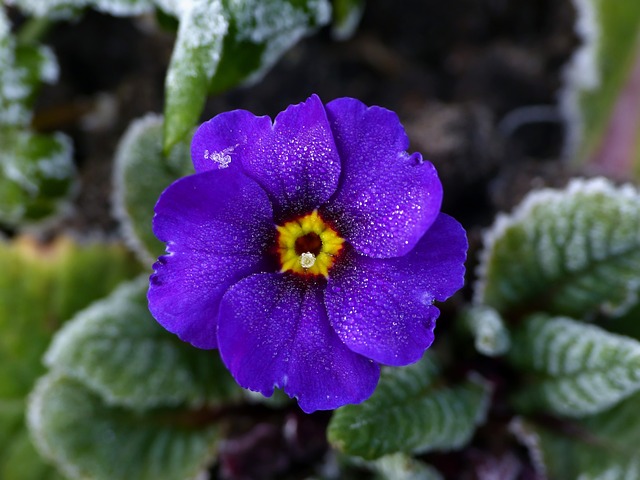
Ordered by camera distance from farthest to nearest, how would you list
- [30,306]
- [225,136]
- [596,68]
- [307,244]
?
Answer: 1. [596,68]
2. [30,306]
3. [307,244]
4. [225,136]

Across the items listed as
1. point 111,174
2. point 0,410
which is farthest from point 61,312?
point 111,174

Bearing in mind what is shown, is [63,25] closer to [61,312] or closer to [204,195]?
[61,312]

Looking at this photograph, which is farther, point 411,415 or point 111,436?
point 111,436

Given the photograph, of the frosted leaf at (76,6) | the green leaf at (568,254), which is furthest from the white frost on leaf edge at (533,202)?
the frosted leaf at (76,6)

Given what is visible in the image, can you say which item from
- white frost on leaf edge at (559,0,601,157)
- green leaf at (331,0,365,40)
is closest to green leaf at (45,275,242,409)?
green leaf at (331,0,365,40)

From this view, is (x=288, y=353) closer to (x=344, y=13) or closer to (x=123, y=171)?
(x=123, y=171)

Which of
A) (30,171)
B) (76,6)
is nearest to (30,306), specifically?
(30,171)
